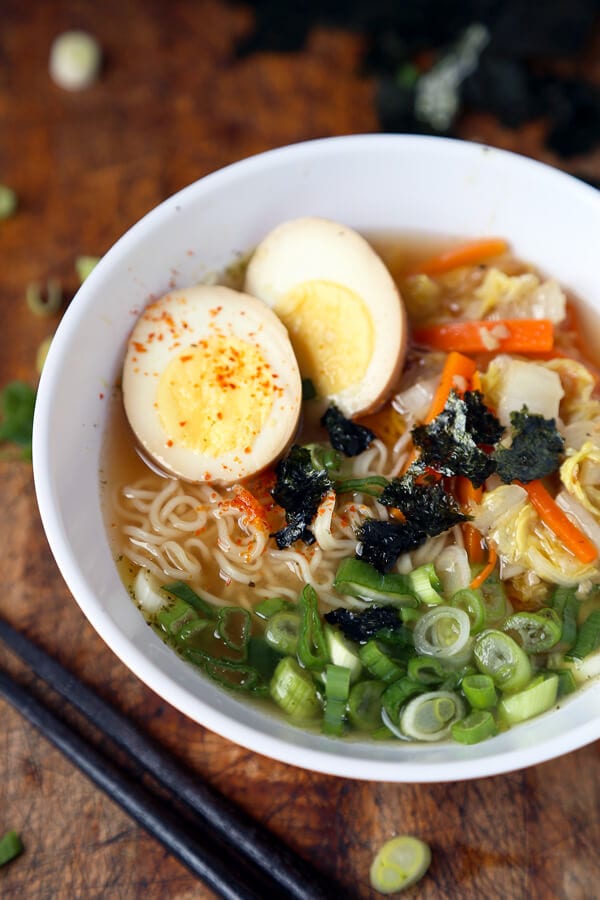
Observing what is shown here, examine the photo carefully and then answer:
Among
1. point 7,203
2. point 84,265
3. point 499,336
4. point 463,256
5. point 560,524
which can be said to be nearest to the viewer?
point 560,524

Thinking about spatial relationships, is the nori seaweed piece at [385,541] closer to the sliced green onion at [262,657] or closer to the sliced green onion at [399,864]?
the sliced green onion at [262,657]

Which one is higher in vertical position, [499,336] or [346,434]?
[499,336]

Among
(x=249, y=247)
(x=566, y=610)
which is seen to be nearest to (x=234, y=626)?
(x=566, y=610)

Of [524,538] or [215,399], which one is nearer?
[524,538]

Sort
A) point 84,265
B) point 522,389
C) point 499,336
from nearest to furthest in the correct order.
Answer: point 522,389, point 499,336, point 84,265

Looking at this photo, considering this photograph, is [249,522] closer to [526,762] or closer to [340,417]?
[340,417]

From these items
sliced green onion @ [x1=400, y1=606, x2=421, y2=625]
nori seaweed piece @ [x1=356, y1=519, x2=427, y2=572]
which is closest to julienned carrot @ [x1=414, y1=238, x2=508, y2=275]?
nori seaweed piece @ [x1=356, y1=519, x2=427, y2=572]

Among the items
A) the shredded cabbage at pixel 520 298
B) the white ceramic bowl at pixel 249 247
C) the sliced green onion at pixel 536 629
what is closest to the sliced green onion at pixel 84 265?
the white ceramic bowl at pixel 249 247

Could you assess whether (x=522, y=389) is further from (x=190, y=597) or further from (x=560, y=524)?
(x=190, y=597)
